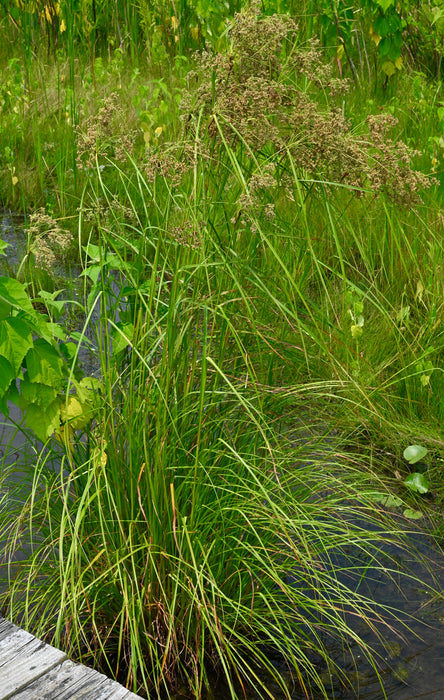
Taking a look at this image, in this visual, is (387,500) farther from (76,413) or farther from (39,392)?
(39,392)

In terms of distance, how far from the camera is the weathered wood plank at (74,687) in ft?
5.52

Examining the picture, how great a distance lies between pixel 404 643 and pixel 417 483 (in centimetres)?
65

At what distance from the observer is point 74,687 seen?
5.60 feet


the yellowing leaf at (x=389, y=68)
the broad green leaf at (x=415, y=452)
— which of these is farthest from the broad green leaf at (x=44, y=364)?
the yellowing leaf at (x=389, y=68)

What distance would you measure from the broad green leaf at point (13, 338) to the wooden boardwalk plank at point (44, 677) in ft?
2.26

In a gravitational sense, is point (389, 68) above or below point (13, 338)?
below

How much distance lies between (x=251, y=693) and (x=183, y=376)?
89cm

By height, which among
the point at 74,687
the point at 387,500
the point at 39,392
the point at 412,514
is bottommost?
the point at 412,514

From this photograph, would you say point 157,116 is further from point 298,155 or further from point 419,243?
point 298,155

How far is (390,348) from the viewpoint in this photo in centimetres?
323

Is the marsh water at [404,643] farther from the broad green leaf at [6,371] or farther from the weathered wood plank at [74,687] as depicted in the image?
the weathered wood plank at [74,687]

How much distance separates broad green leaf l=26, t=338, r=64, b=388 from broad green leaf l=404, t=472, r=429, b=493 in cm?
130

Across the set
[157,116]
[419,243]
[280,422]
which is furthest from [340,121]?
[157,116]

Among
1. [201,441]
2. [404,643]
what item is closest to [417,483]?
[404,643]
